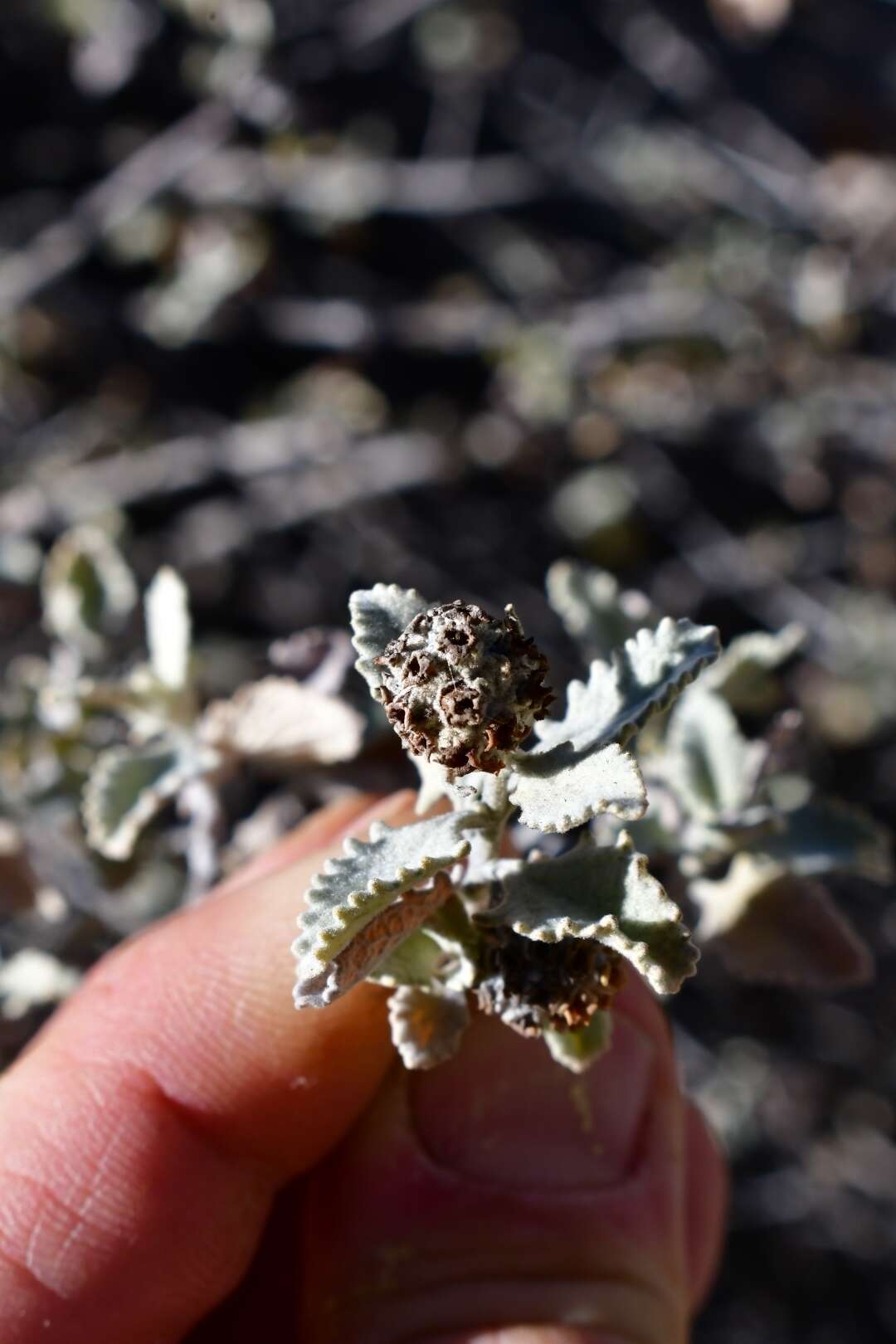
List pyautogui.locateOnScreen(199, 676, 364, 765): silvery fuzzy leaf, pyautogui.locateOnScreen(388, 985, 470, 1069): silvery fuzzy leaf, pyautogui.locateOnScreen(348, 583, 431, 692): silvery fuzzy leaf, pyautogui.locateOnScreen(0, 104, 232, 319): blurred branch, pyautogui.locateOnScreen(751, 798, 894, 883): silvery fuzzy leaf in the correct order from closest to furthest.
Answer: pyautogui.locateOnScreen(348, 583, 431, 692): silvery fuzzy leaf
pyautogui.locateOnScreen(388, 985, 470, 1069): silvery fuzzy leaf
pyautogui.locateOnScreen(751, 798, 894, 883): silvery fuzzy leaf
pyautogui.locateOnScreen(199, 676, 364, 765): silvery fuzzy leaf
pyautogui.locateOnScreen(0, 104, 232, 319): blurred branch

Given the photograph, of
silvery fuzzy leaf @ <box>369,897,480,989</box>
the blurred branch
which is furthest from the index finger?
the blurred branch

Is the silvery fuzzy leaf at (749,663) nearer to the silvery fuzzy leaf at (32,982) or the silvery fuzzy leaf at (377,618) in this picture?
the silvery fuzzy leaf at (377,618)

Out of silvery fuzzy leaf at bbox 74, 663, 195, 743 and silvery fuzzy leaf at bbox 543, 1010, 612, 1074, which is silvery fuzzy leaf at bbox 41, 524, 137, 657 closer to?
silvery fuzzy leaf at bbox 74, 663, 195, 743

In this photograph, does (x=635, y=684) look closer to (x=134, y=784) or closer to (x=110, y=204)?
(x=134, y=784)

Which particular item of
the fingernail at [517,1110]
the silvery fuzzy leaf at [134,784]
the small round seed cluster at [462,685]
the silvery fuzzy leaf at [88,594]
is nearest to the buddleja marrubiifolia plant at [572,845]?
the small round seed cluster at [462,685]

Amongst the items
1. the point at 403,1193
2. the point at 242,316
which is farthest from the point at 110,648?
the point at 242,316

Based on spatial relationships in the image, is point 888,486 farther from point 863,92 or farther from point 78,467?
point 78,467

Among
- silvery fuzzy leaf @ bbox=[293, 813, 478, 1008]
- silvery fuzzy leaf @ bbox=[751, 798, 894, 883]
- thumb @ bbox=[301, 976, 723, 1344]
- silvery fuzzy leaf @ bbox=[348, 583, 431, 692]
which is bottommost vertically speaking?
thumb @ bbox=[301, 976, 723, 1344]

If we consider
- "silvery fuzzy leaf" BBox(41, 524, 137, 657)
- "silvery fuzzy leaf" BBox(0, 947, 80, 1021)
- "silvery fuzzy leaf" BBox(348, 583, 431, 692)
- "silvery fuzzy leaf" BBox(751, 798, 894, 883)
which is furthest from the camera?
"silvery fuzzy leaf" BBox(41, 524, 137, 657)
